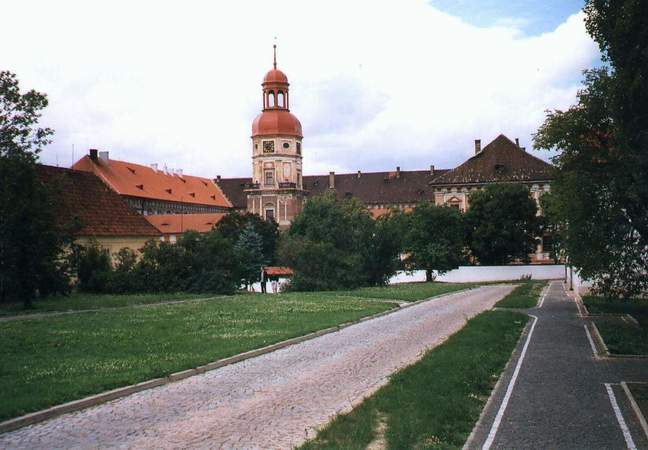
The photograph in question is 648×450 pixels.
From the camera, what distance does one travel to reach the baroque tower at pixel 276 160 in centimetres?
12688

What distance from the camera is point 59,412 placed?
12.0 m

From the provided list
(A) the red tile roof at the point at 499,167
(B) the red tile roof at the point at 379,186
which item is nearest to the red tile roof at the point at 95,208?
(A) the red tile roof at the point at 499,167

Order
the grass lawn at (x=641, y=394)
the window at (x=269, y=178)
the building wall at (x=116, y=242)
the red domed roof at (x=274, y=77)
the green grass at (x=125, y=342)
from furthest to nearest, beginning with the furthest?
the window at (x=269, y=178) < the red domed roof at (x=274, y=77) < the building wall at (x=116, y=242) < the green grass at (x=125, y=342) < the grass lawn at (x=641, y=394)

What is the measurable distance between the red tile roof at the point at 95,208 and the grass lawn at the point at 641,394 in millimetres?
44393

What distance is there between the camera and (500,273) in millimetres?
75125

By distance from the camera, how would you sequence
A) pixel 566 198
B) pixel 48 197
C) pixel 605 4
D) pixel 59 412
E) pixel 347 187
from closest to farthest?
1. pixel 59 412
2. pixel 605 4
3. pixel 566 198
4. pixel 48 197
5. pixel 347 187

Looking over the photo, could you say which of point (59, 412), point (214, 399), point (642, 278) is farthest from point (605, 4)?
point (59, 412)

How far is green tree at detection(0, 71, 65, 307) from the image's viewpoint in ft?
112

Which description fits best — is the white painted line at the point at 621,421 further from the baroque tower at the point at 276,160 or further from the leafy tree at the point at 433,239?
the baroque tower at the point at 276,160

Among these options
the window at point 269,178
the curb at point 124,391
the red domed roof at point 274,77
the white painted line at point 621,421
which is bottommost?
the white painted line at point 621,421

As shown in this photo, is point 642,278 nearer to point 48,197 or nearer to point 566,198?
point 566,198

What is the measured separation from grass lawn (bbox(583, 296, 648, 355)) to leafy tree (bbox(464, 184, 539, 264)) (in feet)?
121

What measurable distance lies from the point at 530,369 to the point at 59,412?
10313 mm

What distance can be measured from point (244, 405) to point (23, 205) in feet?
82.4
